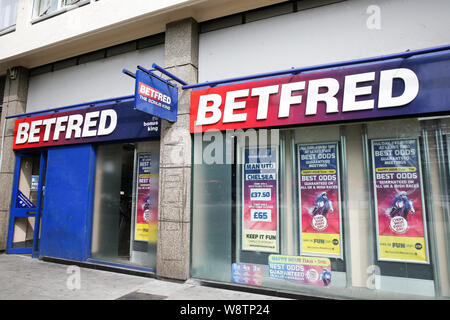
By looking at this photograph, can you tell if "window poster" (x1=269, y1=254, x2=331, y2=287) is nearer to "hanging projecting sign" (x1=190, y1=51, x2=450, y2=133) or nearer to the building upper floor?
"hanging projecting sign" (x1=190, y1=51, x2=450, y2=133)

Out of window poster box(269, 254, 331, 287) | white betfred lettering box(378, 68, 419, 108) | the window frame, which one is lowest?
window poster box(269, 254, 331, 287)

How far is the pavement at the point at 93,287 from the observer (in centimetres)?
470

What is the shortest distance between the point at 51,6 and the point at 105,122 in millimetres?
4191

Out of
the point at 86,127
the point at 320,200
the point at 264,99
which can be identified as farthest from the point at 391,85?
the point at 86,127

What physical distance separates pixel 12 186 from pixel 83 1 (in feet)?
17.4

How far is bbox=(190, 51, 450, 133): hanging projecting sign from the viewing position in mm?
4145

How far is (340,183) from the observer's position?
4770 mm

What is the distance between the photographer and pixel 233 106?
5.34 m

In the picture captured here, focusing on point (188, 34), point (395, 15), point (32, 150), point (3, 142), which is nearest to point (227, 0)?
point (188, 34)

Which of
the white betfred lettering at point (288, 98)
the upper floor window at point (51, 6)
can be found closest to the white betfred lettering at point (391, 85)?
the white betfred lettering at point (288, 98)

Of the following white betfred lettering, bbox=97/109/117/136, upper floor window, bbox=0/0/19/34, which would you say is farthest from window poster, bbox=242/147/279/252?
upper floor window, bbox=0/0/19/34

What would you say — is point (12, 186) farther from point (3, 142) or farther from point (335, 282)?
point (335, 282)

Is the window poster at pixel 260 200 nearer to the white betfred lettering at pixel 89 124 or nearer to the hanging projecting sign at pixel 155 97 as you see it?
the hanging projecting sign at pixel 155 97

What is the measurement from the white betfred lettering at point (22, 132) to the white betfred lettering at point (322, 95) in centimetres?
742
